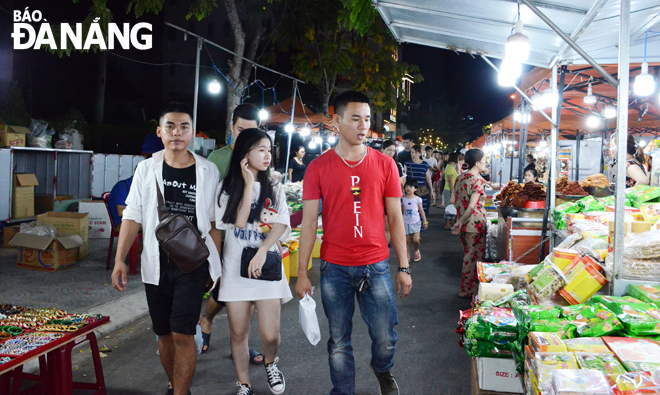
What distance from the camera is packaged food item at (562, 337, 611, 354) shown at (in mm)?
2283

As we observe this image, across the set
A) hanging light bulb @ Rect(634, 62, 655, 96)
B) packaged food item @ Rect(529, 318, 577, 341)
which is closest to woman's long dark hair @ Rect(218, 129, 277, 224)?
packaged food item @ Rect(529, 318, 577, 341)

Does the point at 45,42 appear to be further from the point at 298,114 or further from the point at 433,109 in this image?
the point at 433,109

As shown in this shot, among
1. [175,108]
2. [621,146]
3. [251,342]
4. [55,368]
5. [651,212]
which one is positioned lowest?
[251,342]

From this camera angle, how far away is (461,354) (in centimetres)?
439

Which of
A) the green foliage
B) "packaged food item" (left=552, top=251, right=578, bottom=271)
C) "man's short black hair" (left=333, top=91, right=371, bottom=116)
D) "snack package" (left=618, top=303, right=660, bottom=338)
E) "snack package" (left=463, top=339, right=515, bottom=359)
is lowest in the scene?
"snack package" (left=463, top=339, right=515, bottom=359)

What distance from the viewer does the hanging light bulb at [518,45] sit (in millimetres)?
4113

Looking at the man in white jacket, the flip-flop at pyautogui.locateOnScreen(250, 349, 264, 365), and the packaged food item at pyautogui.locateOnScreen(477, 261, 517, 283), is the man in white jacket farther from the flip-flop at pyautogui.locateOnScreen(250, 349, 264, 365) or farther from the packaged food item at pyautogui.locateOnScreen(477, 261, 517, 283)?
the packaged food item at pyautogui.locateOnScreen(477, 261, 517, 283)

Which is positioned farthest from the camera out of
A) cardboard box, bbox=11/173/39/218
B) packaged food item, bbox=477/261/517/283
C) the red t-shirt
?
cardboard box, bbox=11/173/39/218

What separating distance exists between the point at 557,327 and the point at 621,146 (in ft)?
4.32

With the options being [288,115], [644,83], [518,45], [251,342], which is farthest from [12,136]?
[644,83]

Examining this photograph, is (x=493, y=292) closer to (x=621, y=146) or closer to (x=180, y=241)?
(x=621, y=146)

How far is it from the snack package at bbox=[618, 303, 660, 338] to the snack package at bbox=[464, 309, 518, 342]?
582mm

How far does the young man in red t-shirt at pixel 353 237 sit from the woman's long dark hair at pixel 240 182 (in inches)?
16.4

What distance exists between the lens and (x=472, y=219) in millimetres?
6195
